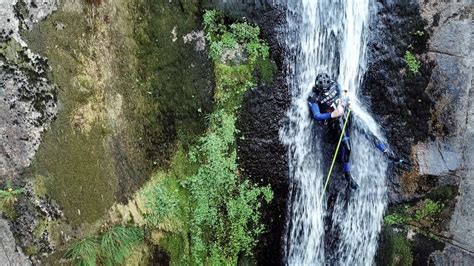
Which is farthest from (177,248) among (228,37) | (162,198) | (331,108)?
(228,37)

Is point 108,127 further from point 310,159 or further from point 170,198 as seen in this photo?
point 310,159

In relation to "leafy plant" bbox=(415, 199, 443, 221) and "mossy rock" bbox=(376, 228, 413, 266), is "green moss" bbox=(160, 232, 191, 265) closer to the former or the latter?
"mossy rock" bbox=(376, 228, 413, 266)

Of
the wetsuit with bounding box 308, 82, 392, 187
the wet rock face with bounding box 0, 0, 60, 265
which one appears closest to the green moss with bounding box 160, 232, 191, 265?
the wet rock face with bounding box 0, 0, 60, 265

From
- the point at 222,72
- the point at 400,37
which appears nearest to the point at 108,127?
the point at 222,72

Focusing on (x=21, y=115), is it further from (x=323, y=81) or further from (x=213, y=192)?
(x=323, y=81)

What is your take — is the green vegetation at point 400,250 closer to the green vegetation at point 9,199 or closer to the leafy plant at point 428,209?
the leafy plant at point 428,209

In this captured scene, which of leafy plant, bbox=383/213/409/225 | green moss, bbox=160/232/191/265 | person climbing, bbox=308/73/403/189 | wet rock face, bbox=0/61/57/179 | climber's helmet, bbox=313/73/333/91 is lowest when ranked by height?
leafy plant, bbox=383/213/409/225

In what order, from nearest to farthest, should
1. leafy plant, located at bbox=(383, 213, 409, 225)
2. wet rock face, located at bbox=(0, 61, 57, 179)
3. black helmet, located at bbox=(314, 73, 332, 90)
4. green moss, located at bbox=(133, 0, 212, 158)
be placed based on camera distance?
1. wet rock face, located at bbox=(0, 61, 57, 179)
2. green moss, located at bbox=(133, 0, 212, 158)
3. black helmet, located at bbox=(314, 73, 332, 90)
4. leafy plant, located at bbox=(383, 213, 409, 225)
